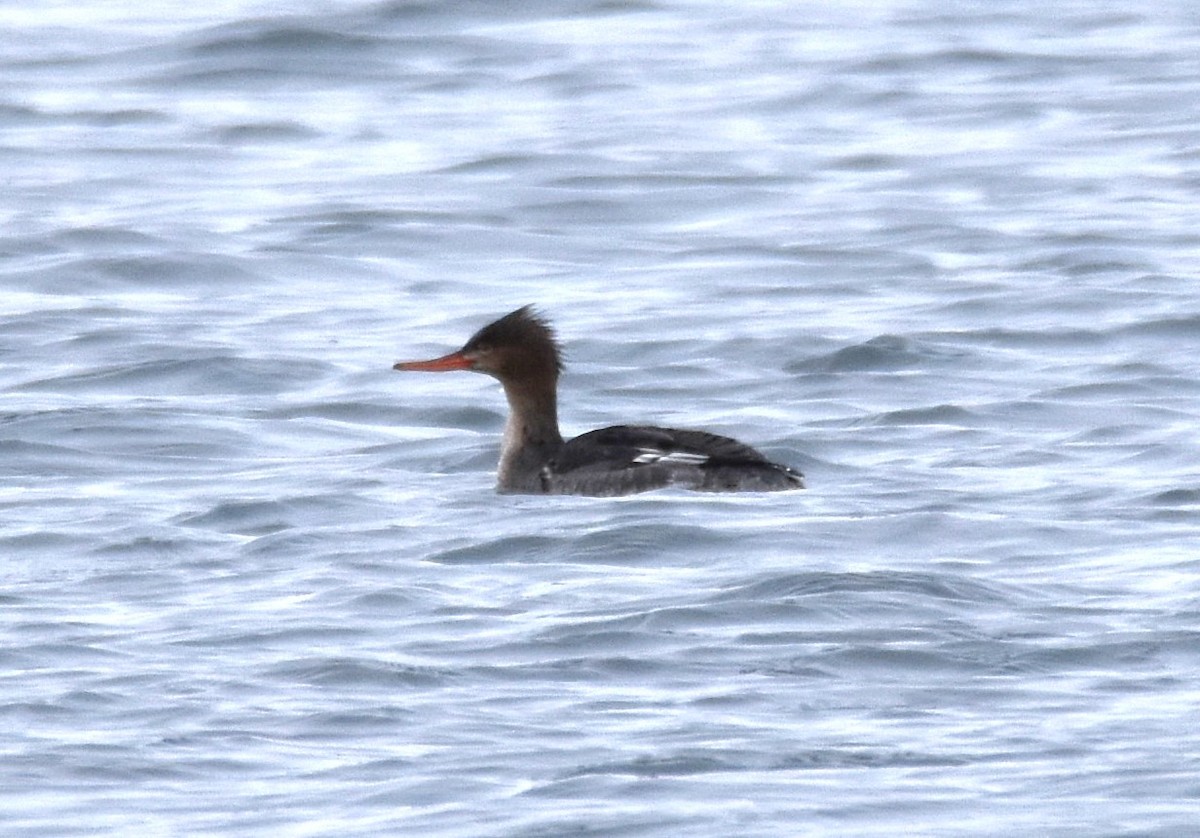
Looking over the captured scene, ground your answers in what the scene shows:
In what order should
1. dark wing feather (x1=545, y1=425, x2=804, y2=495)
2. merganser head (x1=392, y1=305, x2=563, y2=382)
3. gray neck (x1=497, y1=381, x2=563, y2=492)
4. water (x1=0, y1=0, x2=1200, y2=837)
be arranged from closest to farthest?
1. water (x1=0, y1=0, x2=1200, y2=837)
2. dark wing feather (x1=545, y1=425, x2=804, y2=495)
3. gray neck (x1=497, y1=381, x2=563, y2=492)
4. merganser head (x1=392, y1=305, x2=563, y2=382)

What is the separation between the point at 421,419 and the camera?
12.4 m

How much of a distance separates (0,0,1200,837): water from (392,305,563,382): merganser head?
0.41 m

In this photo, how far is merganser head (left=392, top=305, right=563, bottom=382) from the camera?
11.4 meters

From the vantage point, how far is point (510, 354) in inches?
449

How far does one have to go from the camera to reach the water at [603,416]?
273 inches

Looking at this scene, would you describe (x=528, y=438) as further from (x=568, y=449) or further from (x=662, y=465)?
(x=662, y=465)

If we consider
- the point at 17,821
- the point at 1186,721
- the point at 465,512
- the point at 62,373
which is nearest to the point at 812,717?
the point at 1186,721

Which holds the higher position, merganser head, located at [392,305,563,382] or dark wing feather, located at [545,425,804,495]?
merganser head, located at [392,305,563,382]

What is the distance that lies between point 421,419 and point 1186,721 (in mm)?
5810

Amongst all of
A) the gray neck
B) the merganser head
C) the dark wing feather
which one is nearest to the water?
the dark wing feather

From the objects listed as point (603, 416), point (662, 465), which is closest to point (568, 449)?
point (662, 465)

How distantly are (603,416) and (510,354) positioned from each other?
1.54 m

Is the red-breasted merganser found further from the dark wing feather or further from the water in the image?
the water

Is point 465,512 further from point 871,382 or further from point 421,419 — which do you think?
point 871,382
